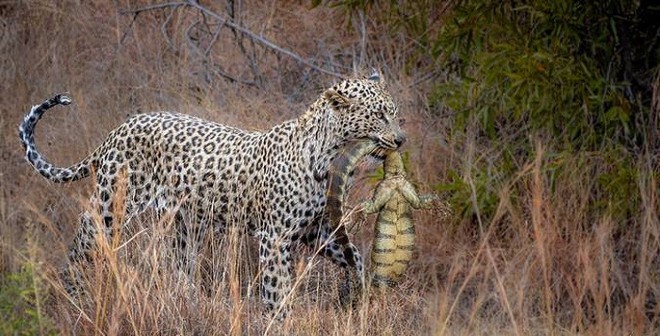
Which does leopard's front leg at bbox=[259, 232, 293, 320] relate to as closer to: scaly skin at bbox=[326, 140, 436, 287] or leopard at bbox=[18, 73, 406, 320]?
leopard at bbox=[18, 73, 406, 320]

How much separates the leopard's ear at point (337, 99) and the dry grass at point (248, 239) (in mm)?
815

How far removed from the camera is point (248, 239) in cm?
675

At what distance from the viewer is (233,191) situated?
634 cm

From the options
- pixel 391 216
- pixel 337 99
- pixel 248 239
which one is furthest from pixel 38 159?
pixel 391 216

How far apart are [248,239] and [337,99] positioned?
3.85ft

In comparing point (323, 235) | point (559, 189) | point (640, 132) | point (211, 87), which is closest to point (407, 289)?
point (323, 235)

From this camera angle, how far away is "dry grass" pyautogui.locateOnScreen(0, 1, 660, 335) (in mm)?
5121

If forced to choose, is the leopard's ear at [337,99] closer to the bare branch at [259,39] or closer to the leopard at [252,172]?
the leopard at [252,172]

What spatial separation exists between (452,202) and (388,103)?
4.25 feet

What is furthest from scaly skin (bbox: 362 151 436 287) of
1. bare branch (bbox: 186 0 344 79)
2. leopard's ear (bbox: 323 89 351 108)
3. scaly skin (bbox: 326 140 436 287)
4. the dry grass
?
bare branch (bbox: 186 0 344 79)

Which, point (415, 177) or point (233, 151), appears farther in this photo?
point (415, 177)

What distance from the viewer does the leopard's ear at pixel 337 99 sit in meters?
5.87

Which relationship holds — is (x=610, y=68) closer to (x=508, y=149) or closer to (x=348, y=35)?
(x=508, y=149)

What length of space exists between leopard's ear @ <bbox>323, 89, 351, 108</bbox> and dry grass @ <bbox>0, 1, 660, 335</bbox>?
0.82m
